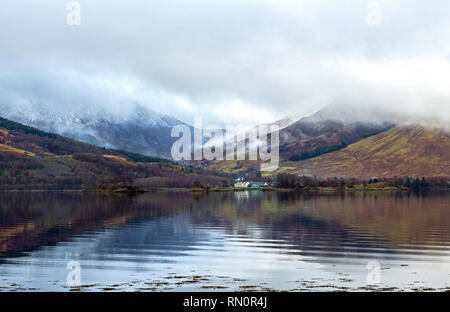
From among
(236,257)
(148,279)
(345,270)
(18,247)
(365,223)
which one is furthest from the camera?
(365,223)

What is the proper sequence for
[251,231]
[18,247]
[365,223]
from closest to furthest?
[18,247]
[251,231]
[365,223]

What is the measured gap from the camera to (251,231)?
60219 mm

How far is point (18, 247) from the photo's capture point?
146 feet

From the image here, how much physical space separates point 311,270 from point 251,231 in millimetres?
26494

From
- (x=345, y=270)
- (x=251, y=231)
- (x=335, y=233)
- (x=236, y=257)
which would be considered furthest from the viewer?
(x=251, y=231)

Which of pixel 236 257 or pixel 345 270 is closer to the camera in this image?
pixel 345 270
